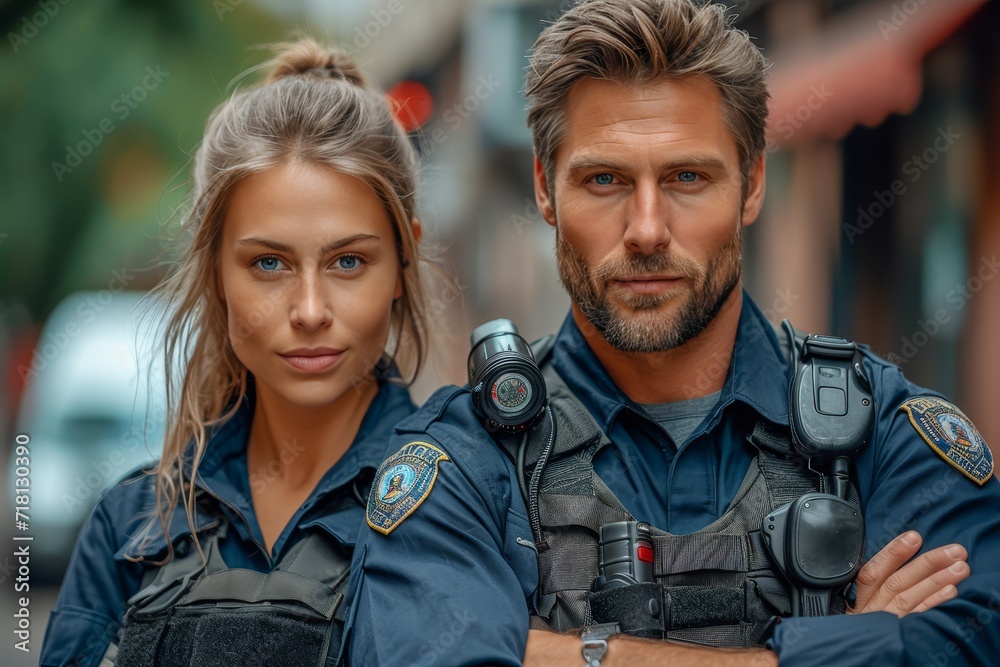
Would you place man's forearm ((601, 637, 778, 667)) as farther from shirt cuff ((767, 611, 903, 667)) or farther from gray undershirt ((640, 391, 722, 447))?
gray undershirt ((640, 391, 722, 447))

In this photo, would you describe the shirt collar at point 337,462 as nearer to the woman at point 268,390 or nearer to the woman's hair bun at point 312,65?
the woman at point 268,390

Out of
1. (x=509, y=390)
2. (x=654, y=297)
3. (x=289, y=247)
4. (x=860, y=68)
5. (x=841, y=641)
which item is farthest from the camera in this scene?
(x=860, y=68)

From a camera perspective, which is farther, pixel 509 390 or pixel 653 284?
pixel 653 284

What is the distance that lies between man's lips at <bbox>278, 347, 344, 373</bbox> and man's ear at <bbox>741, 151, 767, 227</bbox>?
121 centimetres

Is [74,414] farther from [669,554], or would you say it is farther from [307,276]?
[669,554]

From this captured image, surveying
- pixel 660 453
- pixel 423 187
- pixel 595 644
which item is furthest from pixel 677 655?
pixel 423 187

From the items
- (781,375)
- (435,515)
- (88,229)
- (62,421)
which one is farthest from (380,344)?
(88,229)

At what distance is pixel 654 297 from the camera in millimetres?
3049

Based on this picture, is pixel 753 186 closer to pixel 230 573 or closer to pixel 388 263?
pixel 388 263

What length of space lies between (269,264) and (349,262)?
0.73 feet

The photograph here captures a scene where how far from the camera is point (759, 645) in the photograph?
2703mm

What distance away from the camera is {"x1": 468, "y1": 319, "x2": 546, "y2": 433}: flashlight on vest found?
2.93m

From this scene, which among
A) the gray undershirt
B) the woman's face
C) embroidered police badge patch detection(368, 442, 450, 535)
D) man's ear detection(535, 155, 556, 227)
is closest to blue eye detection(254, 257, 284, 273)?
the woman's face

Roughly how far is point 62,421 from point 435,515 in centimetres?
484
